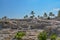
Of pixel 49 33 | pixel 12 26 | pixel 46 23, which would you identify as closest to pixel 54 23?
pixel 46 23

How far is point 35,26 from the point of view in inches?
2347

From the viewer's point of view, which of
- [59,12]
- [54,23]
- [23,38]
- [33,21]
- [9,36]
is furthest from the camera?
[59,12]

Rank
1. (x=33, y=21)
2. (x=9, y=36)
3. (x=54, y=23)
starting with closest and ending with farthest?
1. (x=9, y=36)
2. (x=54, y=23)
3. (x=33, y=21)

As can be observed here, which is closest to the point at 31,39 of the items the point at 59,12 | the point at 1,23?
the point at 1,23

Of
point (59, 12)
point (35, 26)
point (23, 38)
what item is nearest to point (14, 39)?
point (23, 38)

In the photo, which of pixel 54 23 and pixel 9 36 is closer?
pixel 9 36

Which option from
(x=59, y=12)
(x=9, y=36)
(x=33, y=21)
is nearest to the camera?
(x=9, y=36)

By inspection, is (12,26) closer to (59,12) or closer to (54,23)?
(54,23)

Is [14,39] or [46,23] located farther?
[46,23]

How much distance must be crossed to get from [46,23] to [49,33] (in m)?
7.18

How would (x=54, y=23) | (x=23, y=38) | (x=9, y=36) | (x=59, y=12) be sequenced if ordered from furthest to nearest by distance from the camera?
1. (x=59, y=12)
2. (x=54, y=23)
3. (x=9, y=36)
4. (x=23, y=38)

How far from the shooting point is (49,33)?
51812mm

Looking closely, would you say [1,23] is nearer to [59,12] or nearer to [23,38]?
[23,38]

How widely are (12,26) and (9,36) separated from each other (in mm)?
11555
